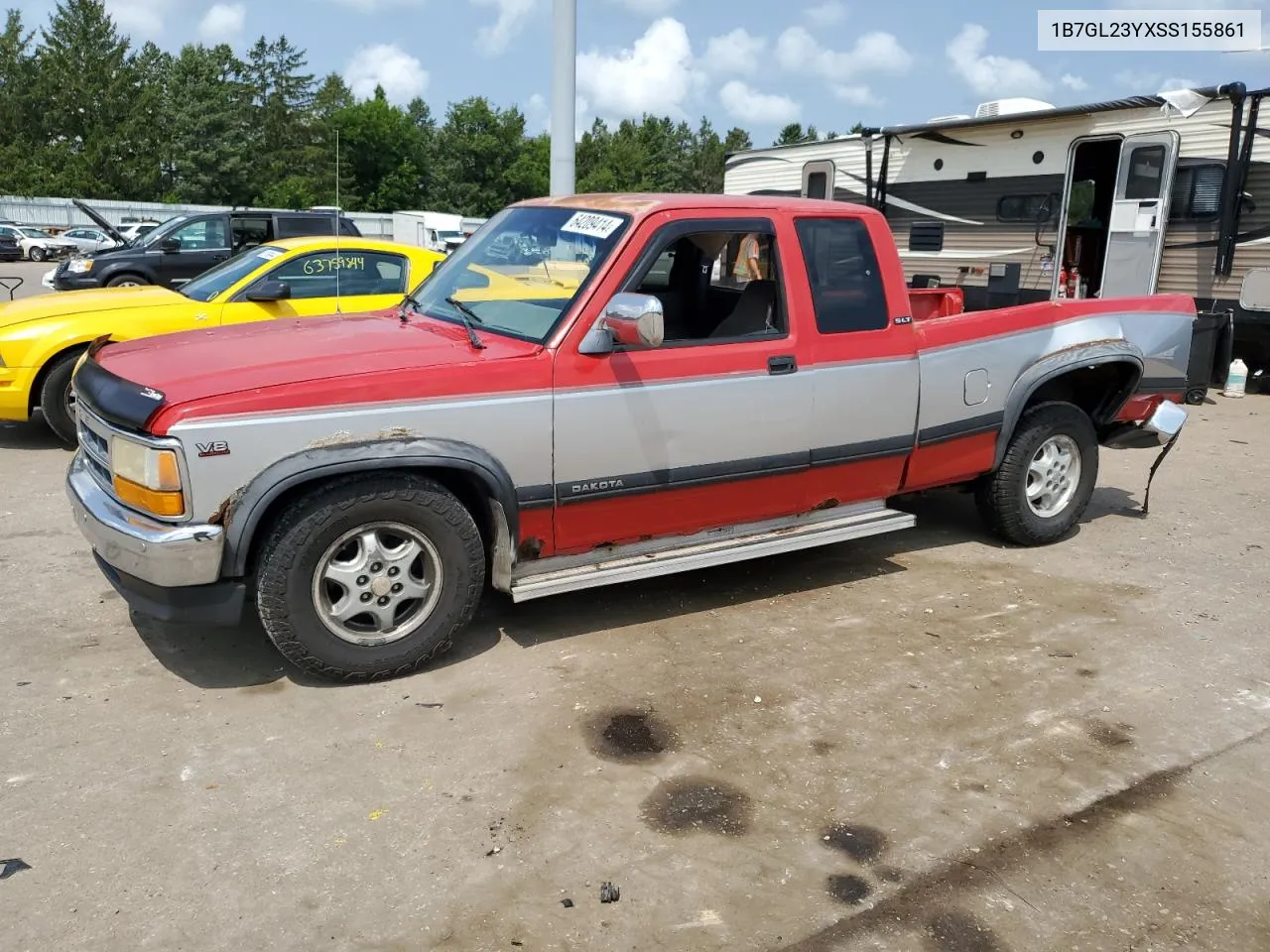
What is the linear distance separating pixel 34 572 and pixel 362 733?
2581mm

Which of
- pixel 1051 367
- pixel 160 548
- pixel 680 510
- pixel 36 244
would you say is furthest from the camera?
pixel 36 244

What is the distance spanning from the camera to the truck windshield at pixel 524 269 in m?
4.43

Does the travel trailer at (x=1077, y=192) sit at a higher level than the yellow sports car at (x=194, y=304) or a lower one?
higher

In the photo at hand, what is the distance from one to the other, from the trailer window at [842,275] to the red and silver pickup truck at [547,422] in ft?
0.04

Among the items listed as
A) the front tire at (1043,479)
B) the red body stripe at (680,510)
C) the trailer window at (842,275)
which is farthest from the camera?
the front tire at (1043,479)

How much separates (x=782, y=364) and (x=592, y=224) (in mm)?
1060

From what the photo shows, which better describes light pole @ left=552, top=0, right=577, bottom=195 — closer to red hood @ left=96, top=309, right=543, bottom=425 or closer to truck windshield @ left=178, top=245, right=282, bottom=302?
truck windshield @ left=178, top=245, right=282, bottom=302

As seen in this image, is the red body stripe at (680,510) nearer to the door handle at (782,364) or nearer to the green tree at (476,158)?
the door handle at (782,364)

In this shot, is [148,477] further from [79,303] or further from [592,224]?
[79,303]

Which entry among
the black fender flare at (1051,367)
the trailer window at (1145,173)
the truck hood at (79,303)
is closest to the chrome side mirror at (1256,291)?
the trailer window at (1145,173)

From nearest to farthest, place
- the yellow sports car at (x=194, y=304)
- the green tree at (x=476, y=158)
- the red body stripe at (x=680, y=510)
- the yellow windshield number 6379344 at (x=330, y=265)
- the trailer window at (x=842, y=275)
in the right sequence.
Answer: the red body stripe at (x=680, y=510) < the trailer window at (x=842, y=275) < the yellow sports car at (x=194, y=304) < the yellow windshield number 6379344 at (x=330, y=265) < the green tree at (x=476, y=158)

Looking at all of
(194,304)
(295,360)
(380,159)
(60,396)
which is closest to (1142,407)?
(295,360)

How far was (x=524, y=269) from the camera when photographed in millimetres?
4734

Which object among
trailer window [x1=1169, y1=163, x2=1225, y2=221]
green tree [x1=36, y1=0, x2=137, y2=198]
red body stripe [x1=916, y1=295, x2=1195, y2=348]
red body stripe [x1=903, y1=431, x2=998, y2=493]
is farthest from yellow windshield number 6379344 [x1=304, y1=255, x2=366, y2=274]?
green tree [x1=36, y1=0, x2=137, y2=198]
